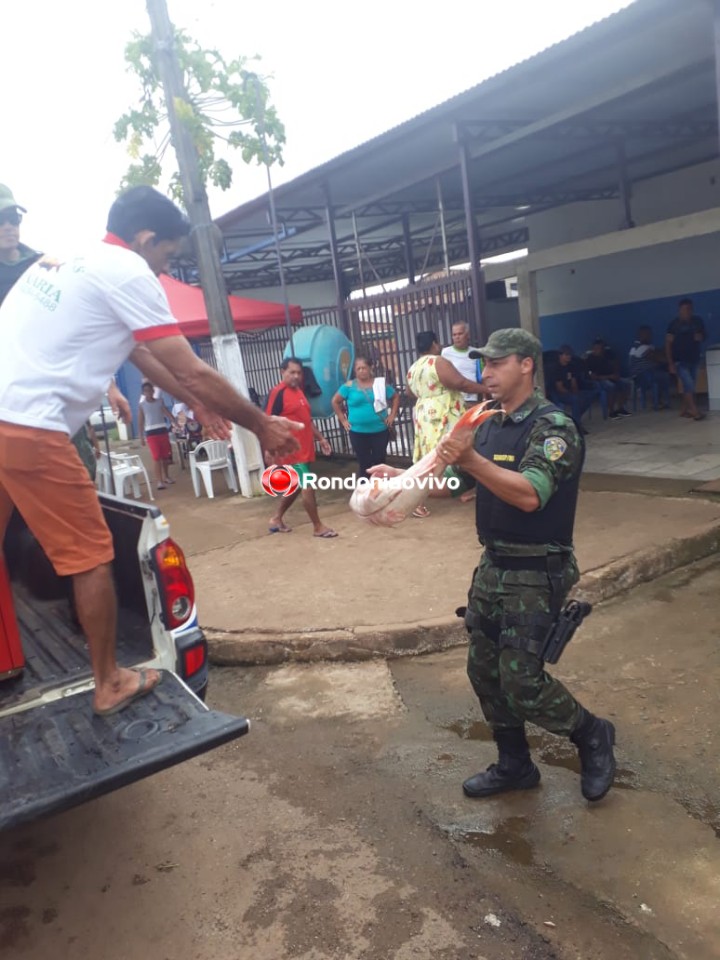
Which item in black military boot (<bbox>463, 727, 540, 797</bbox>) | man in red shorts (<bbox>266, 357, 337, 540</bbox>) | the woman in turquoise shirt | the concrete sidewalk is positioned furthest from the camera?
the woman in turquoise shirt

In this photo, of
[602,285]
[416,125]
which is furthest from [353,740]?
[602,285]

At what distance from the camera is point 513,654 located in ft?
8.57

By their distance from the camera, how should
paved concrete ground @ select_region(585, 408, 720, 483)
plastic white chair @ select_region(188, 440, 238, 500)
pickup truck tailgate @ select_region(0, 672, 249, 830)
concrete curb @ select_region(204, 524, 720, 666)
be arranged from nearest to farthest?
pickup truck tailgate @ select_region(0, 672, 249, 830), concrete curb @ select_region(204, 524, 720, 666), paved concrete ground @ select_region(585, 408, 720, 483), plastic white chair @ select_region(188, 440, 238, 500)

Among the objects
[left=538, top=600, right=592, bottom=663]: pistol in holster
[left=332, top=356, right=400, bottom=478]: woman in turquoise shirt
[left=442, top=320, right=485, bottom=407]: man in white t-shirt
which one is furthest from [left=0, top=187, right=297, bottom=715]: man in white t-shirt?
[left=332, top=356, right=400, bottom=478]: woman in turquoise shirt

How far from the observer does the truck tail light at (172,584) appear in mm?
2875

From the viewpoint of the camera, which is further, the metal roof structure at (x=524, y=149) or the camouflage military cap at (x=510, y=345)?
the metal roof structure at (x=524, y=149)

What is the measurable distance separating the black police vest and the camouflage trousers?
13 centimetres

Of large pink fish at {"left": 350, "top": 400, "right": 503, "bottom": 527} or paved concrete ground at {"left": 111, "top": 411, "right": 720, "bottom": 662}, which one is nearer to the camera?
large pink fish at {"left": 350, "top": 400, "right": 503, "bottom": 527}

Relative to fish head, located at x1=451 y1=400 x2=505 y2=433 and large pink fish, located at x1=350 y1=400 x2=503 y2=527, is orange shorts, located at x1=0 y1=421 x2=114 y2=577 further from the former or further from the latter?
fish head, located at x1=451 y1=400 x2=505 y2=433

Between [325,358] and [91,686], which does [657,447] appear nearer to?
[325,358]

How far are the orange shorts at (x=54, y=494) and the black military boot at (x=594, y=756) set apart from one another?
1.81 meters

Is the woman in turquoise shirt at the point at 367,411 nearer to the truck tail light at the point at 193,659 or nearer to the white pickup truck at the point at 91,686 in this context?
the white pickup truck at the point at 91,686

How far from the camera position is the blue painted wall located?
43.6 ft

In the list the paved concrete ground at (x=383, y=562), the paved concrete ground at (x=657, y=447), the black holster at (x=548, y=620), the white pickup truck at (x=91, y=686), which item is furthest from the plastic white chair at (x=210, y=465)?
the black holster at (x=548, y=620)
